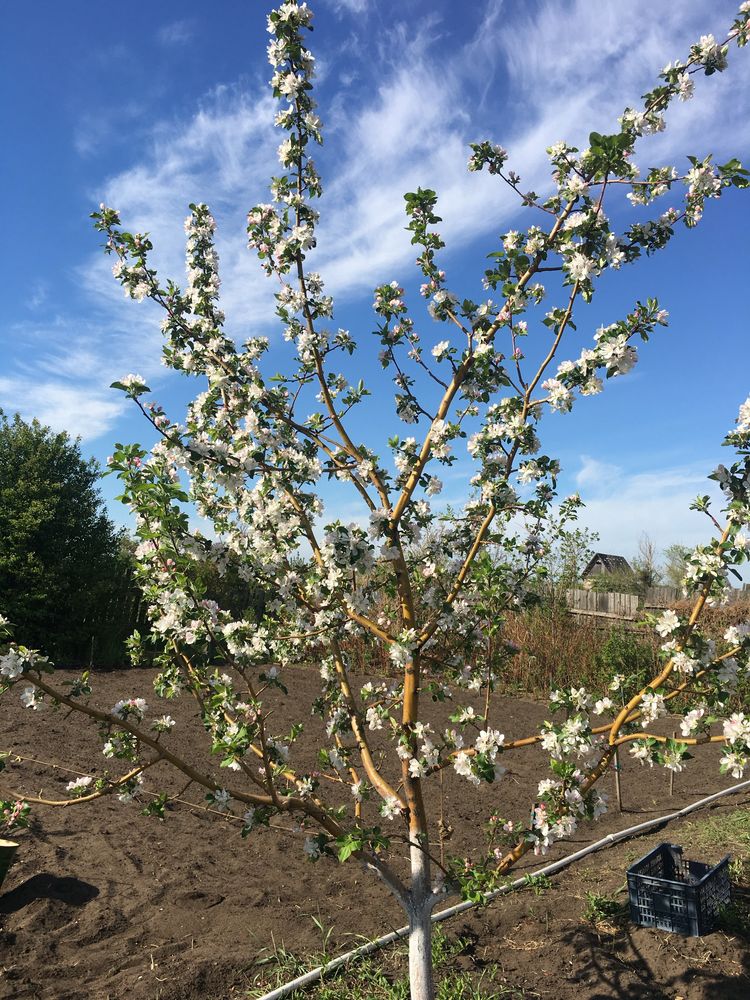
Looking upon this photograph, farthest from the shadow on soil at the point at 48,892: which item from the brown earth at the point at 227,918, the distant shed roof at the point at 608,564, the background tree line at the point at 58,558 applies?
the distant shed roof at the point at 608,564

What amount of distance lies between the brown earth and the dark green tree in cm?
546

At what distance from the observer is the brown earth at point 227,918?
10.0 ft

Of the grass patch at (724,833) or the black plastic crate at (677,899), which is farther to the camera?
the grass patch at (724,833)

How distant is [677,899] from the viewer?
11.1 ft

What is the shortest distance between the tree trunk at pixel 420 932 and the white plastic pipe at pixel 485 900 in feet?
0.67

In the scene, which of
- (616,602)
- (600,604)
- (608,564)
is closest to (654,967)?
(600,604)

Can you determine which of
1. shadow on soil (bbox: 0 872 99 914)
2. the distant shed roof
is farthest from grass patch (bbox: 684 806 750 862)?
the distant shed roof

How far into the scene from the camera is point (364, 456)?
9.73ft

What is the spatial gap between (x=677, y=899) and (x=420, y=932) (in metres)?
1.50

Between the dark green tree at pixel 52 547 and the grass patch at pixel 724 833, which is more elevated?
the dark green tree at pixel 52 547

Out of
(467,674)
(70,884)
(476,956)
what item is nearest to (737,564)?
(467,674)

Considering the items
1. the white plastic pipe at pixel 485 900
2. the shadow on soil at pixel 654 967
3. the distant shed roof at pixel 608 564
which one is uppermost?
the distant shed roof at pixel 608 564

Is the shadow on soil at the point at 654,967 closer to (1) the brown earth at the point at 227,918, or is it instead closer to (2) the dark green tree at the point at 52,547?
(1) the brown earth at the point at 227,918

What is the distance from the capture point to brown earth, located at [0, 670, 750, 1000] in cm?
305
